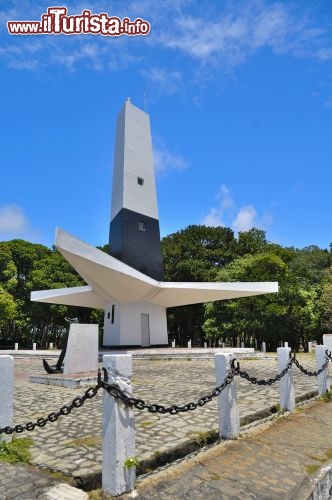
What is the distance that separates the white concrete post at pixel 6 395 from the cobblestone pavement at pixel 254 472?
165 centimetres

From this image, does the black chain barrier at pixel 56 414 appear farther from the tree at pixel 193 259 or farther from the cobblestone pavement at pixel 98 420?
the tree at pixel 193 259

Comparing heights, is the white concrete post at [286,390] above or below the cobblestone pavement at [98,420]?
above

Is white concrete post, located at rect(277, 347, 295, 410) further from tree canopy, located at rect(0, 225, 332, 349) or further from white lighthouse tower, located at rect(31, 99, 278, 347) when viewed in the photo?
tree canopy, located at rect(0, 225, 332, 349)

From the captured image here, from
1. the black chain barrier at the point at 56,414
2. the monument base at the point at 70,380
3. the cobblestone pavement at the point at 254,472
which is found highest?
the black chain barrier at the point at 56,414

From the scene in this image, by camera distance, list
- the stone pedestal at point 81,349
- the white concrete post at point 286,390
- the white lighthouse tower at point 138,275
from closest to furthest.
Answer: the white concrete post at point 286,390
the stone pedestal at point 81,349
the white lighthouse tower at point 138,275

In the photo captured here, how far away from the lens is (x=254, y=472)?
11.5ft

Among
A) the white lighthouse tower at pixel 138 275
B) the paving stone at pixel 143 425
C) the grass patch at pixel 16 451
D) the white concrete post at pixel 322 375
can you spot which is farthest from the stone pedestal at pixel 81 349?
the white lighthouse tower at pixel 138 275

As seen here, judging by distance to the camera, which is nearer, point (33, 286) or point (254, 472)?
point (254, 472)

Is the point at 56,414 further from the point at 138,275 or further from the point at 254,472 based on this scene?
the point at 138,275

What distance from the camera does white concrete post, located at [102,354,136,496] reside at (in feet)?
10.0

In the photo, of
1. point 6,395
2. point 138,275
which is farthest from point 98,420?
point 138,275

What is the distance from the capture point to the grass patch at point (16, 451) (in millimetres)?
3673

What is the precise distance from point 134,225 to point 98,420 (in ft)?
50.6

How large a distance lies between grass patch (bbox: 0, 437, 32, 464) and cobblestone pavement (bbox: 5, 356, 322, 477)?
0.09 m
